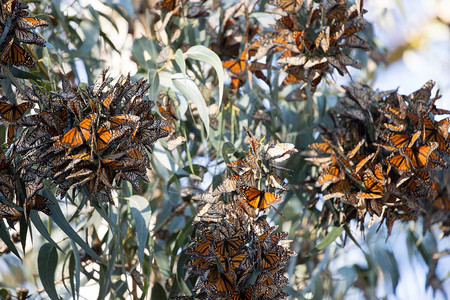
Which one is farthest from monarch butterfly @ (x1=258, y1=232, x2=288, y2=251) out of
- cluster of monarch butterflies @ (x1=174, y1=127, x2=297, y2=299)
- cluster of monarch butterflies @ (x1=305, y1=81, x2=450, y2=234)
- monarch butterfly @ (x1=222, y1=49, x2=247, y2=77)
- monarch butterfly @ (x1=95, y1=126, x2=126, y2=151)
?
monarch butterfly @ (x1=222, y1=49, x2=247, y2=77)

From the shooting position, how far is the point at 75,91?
80 centimetres

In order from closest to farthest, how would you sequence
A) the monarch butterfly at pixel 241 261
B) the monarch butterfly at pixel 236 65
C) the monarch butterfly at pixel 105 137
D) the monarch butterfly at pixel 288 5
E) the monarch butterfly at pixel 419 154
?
the monarch butterfly at pixel 105 137 < the monarch butterfly at pixel 241 261 < the monarch butterfly at pixel 419 154 < the monarch butterfly at pixel 288 5 < the monarch butterfly at pixel 236 65

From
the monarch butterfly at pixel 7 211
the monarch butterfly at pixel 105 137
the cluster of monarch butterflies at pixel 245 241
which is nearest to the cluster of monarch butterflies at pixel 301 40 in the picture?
the cluster of monarch butterflies at pixel 245 241

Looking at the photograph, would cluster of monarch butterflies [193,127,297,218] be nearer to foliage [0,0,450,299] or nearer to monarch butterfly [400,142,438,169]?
foliage [0,0,450,299]

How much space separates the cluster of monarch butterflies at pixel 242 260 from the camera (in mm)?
854

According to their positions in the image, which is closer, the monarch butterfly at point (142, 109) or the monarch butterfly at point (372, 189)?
the monarch butterfly at point (142, 109)

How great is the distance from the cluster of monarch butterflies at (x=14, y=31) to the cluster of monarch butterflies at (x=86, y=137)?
49mm

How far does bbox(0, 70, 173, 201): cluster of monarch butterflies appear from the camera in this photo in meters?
0.72

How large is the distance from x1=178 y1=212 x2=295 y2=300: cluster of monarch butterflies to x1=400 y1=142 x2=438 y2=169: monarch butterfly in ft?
0.89

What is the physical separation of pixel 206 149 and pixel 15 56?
1.87 feet

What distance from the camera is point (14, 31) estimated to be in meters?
0.79

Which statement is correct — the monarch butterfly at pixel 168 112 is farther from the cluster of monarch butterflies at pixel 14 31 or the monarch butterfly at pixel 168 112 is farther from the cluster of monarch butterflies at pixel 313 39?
the cluster of monarch butterflies at pixel 14 31

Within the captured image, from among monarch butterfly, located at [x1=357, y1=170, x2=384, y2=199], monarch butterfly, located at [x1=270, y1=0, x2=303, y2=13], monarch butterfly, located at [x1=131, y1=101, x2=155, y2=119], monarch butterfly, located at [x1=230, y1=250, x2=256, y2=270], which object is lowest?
monarch butterfly, located at [x1=230, y1=250, x2=256, y2=270]

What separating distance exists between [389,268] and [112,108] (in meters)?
0.96
